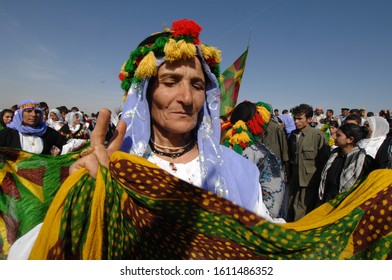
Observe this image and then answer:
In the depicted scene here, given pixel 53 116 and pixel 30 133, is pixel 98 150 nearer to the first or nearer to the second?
pixel 30 133

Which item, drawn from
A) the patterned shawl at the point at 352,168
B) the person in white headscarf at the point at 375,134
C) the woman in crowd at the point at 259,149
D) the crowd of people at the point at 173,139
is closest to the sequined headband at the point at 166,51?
the crowd of people at the point at 173,139

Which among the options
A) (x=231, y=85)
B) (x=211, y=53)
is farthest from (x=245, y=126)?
(x=211, y=53)

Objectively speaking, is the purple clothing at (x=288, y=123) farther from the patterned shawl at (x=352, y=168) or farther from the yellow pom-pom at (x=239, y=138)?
the yellow pom-pom at (x=239, y=138)

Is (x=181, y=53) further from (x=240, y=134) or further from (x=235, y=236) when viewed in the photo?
(x=240, y=134)

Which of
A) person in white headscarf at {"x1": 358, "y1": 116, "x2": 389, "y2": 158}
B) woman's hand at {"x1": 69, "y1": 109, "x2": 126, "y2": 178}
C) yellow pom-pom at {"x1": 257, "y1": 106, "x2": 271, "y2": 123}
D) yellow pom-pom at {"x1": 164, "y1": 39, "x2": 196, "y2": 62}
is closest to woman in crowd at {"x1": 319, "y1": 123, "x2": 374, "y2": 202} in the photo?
person in white headscarf at {"x1": 358, "y1": 116, "x2": 389, "y2": 158}

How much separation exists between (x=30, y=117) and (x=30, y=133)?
319 millimetres

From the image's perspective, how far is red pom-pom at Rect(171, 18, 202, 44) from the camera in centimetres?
181

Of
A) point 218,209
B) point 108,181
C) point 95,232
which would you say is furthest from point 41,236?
point 218,209

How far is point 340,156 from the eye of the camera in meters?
4.84

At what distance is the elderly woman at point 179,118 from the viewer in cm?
173

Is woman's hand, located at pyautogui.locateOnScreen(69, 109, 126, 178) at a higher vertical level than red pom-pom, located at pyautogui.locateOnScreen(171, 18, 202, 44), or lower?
lower

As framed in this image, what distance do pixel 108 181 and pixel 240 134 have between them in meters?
3.25

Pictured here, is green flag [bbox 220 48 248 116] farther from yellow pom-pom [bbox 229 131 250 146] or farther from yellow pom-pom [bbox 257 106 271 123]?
yellow pom-pom [bbox 229 131 250 146]

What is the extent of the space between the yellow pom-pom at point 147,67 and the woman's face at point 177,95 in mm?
58
